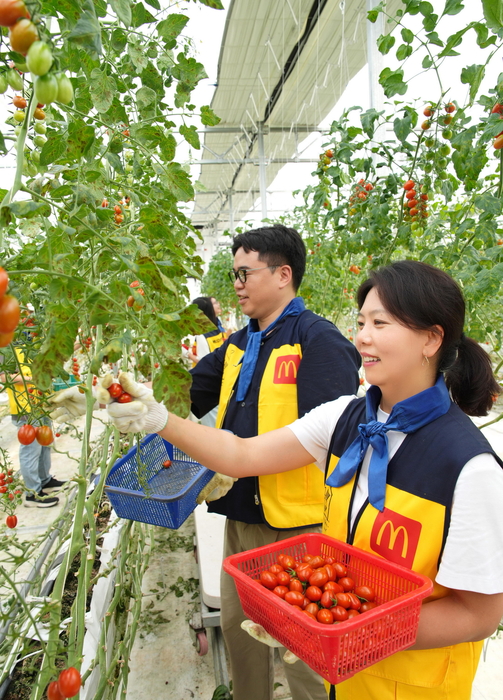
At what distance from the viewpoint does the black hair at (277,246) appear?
1.67 metres

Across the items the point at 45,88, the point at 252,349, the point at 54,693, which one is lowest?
the point at 54,693

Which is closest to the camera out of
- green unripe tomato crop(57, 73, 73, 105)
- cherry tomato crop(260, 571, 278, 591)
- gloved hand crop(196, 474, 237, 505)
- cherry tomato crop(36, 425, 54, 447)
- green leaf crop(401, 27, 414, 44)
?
green unripe tomato crop(57, 73, 73, 105)

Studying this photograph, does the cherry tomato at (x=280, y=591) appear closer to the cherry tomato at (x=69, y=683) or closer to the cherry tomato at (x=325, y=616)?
the cherry tomato at (x=325, y=616)

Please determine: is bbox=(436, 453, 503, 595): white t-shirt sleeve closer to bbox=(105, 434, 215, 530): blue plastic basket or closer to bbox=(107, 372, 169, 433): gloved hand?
bbox=(107, 372, 169, 433): gloved hand

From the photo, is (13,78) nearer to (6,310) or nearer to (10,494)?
(6,310)

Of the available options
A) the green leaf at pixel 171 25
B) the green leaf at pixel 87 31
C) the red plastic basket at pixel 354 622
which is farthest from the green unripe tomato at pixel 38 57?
the red plastic basket at pixel 354 622

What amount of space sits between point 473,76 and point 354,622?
1.46 metres

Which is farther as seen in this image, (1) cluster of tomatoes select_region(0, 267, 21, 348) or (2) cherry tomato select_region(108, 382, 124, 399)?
(2) cherry tomato select_region(108, 382, 124, 399)

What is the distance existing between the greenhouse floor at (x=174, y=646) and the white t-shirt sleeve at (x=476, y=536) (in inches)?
41.4

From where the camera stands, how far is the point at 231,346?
1.80 meters

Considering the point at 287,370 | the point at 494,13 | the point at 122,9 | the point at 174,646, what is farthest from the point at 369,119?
the point at 174,646

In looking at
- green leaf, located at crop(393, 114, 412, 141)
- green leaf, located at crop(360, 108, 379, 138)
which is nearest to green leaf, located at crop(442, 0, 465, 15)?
green leaf, located at crop(393, 114, 412, 141)

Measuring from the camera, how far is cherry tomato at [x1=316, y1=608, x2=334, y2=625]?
0.90m

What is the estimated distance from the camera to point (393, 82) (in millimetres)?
1615
